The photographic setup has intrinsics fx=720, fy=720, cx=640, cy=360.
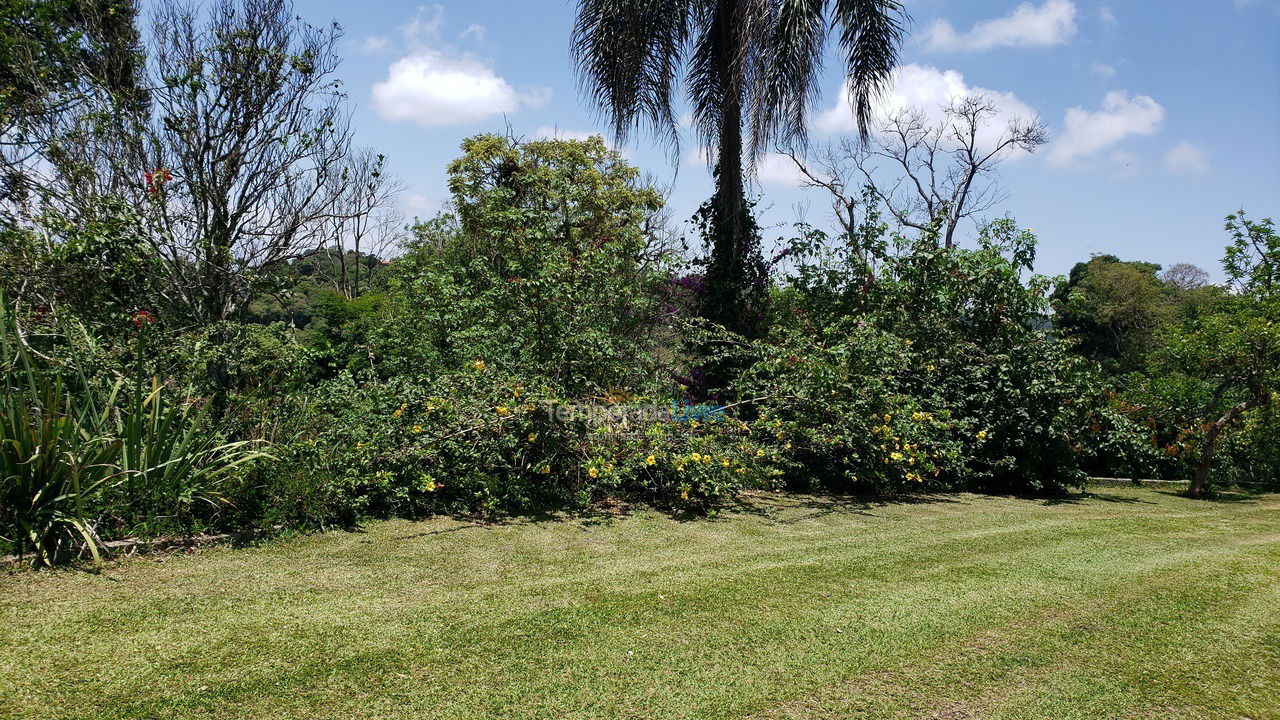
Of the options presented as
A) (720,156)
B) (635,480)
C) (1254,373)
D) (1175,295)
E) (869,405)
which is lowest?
(635,480)

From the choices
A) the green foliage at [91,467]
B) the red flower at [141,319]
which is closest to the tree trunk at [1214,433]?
the green foliage at [91,467]

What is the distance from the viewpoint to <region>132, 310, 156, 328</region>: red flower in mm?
7117

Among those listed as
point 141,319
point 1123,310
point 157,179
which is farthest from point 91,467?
point 1123,310

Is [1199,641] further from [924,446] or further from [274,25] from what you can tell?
[274,25]

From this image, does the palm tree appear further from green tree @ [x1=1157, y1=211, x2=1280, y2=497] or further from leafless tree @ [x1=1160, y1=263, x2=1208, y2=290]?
leafless tree @ [x1=1160, y1=263, x2=1208, y2=290]

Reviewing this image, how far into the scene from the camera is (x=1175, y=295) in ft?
117

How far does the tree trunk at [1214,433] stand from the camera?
10.2m

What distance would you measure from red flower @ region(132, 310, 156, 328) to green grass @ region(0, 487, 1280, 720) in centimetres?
353

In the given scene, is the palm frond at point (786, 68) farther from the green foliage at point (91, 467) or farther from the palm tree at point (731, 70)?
the green foliage at point (91, 467)

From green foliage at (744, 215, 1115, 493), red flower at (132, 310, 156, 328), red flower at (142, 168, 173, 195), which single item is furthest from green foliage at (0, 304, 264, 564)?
green foliage at (744, 215, 1115, 493)

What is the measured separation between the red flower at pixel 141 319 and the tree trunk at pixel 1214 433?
1347 centimetres

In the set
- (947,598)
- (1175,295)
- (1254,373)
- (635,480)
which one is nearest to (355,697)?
(947,598)

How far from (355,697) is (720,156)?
946cm

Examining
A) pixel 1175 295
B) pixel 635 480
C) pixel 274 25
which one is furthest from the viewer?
pixel 1175 295
